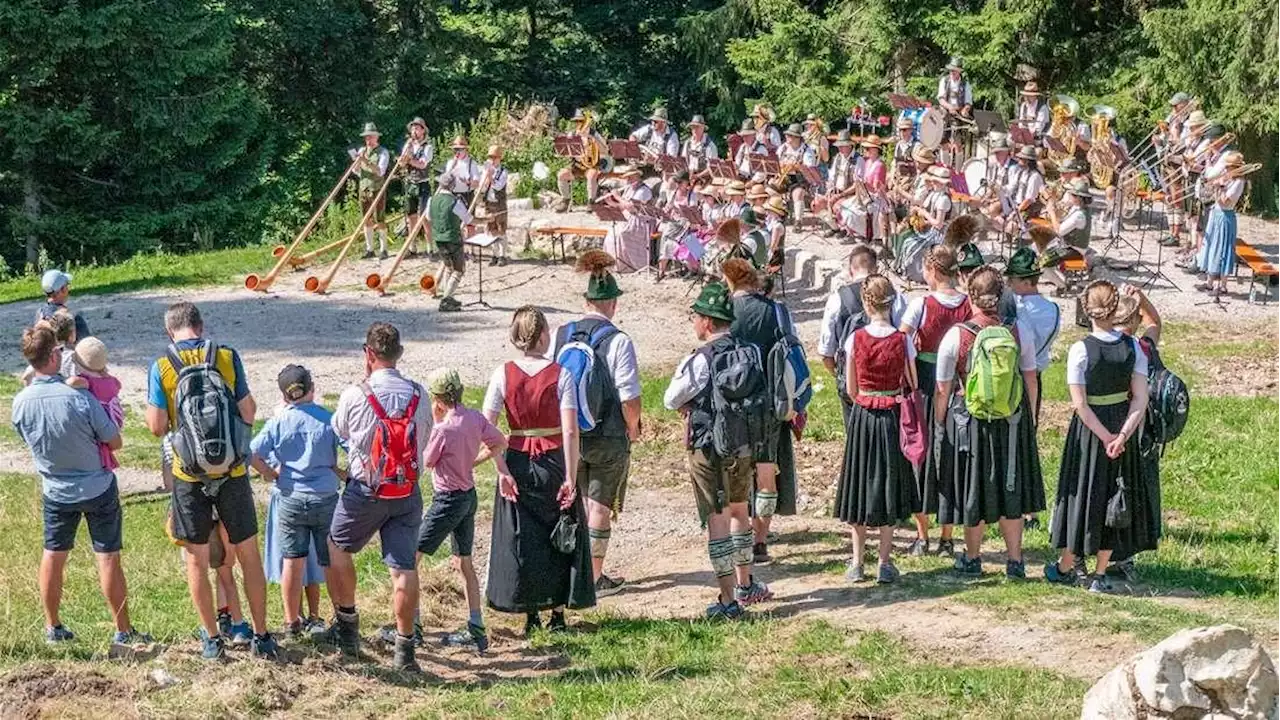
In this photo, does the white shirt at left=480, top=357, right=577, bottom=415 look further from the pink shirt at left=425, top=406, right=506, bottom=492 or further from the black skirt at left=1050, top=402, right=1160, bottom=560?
the black skirt at left=1050, top=402, right=1160, bottom=560

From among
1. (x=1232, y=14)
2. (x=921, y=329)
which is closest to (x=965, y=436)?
(x=921, y=329)

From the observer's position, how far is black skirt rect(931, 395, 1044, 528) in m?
8.99

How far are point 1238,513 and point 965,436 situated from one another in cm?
286

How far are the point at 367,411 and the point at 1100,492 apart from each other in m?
3.85

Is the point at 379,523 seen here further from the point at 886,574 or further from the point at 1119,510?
the point at 1119,510

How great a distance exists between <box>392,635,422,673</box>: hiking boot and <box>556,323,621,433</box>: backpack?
142 centimetres

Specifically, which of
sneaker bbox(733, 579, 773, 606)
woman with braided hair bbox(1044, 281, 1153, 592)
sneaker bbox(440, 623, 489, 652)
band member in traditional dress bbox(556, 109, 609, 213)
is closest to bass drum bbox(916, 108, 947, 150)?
band member in traditional dress bbox(556, 109, 609, 213)

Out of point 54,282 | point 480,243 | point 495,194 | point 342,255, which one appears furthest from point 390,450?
point 495,194

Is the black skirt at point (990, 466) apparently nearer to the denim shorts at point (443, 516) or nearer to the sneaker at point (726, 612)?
the sneaker at point (726, 612)

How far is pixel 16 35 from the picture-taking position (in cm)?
2623

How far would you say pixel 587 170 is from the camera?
2483cm

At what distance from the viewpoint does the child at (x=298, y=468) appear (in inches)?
306

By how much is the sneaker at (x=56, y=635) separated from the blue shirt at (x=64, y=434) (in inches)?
27.9

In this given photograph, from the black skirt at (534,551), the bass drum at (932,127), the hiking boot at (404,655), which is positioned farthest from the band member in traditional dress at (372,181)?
the hiking boot at (404,655)
